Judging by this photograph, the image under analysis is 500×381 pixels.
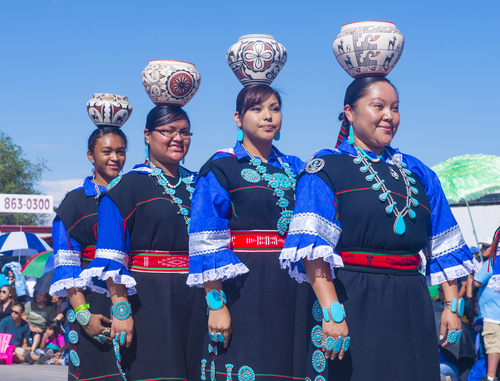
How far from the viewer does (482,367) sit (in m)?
6.71

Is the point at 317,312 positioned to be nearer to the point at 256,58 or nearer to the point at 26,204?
the point at 256,58

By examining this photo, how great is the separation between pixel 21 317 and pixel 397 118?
9.13 metres

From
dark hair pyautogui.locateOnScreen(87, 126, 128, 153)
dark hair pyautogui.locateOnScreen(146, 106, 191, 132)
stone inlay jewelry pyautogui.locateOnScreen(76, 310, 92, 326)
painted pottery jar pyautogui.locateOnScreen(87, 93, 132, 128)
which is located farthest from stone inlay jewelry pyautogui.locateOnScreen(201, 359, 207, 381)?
painted pottery jar pyautogui.locateOnScreen(87, 93, 132, 128)

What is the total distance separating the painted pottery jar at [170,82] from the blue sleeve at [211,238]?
0.91m

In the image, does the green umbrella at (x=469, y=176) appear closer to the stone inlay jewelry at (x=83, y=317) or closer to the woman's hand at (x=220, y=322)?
the stone inlay jewelry at (x=83, y=317)

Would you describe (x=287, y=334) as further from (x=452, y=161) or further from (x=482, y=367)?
(x=452, y=161)

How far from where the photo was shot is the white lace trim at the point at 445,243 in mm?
3145

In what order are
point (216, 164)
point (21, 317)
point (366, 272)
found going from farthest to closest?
1. point (21, 317)
2. point (216, 164)
3. point (366, 272)

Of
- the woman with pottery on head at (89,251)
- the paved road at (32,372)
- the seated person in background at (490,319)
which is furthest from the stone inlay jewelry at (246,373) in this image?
the paved road at (32,372)

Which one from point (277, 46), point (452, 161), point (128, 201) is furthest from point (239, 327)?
point (452, 161)

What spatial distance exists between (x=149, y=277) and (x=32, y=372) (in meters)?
6.19

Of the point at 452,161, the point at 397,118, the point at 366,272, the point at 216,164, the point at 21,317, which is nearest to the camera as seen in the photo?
the point at 366,272

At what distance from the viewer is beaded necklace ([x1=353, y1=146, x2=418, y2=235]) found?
289cm

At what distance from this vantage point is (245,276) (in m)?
3.36
